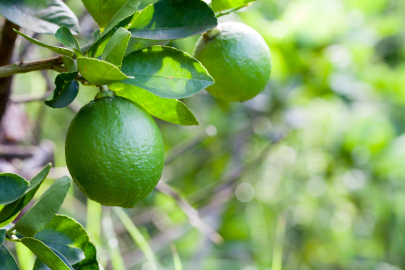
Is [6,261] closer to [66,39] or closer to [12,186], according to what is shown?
[12,186]

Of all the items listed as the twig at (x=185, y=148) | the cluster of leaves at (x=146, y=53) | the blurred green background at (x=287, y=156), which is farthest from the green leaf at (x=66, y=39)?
the twig at (x=185, y=148)

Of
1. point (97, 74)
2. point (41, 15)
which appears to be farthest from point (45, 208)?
point (41, 15)

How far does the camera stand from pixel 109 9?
1.42 ft

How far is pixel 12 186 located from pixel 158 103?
206 mm

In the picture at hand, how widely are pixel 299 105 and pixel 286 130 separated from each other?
221 millimetres

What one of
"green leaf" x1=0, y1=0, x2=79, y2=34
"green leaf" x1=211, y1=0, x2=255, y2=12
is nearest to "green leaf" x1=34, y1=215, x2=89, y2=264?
"green leaf" x1=0, y1=0, x2=79, y2=34

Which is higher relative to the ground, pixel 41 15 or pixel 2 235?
pixel 41 15

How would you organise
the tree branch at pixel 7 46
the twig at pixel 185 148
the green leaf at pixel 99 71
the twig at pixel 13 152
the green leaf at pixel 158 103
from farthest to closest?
the twig at pixel 185 148 → the twig at pixel 13 152 → the tree branch at pixel 7 46 → the green leaf at pixel 158 103 → the green leaf at pixel 99 71

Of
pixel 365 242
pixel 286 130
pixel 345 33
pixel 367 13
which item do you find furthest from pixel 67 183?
pixel 365 242

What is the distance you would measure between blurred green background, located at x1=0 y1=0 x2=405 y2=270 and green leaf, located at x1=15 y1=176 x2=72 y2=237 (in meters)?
0.42

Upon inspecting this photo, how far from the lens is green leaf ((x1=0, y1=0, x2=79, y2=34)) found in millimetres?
460

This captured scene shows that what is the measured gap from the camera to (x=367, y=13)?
164 cm

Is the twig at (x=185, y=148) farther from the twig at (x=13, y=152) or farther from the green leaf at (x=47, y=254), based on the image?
the green leaf at (x=47, y=254)

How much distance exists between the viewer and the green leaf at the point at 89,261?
462 mm
